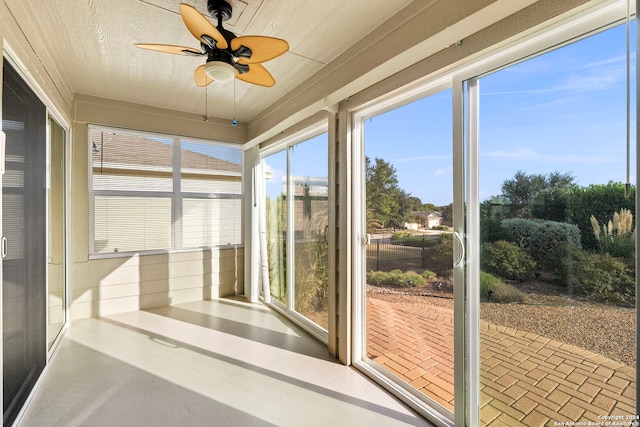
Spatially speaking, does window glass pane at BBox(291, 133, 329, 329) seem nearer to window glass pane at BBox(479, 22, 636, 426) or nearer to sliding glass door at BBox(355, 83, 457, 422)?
sliding glass door at BBox(355, 83, 457, 422)

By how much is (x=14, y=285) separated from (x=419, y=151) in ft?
8.72

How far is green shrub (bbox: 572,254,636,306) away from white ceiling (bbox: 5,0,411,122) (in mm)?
1657

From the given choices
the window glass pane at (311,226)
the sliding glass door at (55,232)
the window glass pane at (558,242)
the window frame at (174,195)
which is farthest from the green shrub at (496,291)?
the window frame at (174,195)

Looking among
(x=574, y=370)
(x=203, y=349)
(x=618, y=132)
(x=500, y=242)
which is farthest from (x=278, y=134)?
(x=574, y=370)

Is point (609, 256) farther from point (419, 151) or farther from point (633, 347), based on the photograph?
point (419, 151)

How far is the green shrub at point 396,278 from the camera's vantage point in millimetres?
2025

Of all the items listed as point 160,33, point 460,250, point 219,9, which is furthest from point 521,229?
point 160,33

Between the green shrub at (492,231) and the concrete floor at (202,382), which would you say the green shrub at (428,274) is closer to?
the green shrub at (492,231)

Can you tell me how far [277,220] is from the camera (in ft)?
12.6

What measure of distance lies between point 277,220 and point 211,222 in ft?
3.50

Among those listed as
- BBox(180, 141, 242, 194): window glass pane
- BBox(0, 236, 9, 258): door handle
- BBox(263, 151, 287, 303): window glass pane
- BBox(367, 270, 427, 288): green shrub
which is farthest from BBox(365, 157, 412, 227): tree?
BBox(180, 141, 242, 194): window glass pane

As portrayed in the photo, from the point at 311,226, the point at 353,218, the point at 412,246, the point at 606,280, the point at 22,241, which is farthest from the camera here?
the point at 311,226

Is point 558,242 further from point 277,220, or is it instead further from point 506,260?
point 277,220

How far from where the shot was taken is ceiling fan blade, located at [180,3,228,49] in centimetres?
124
